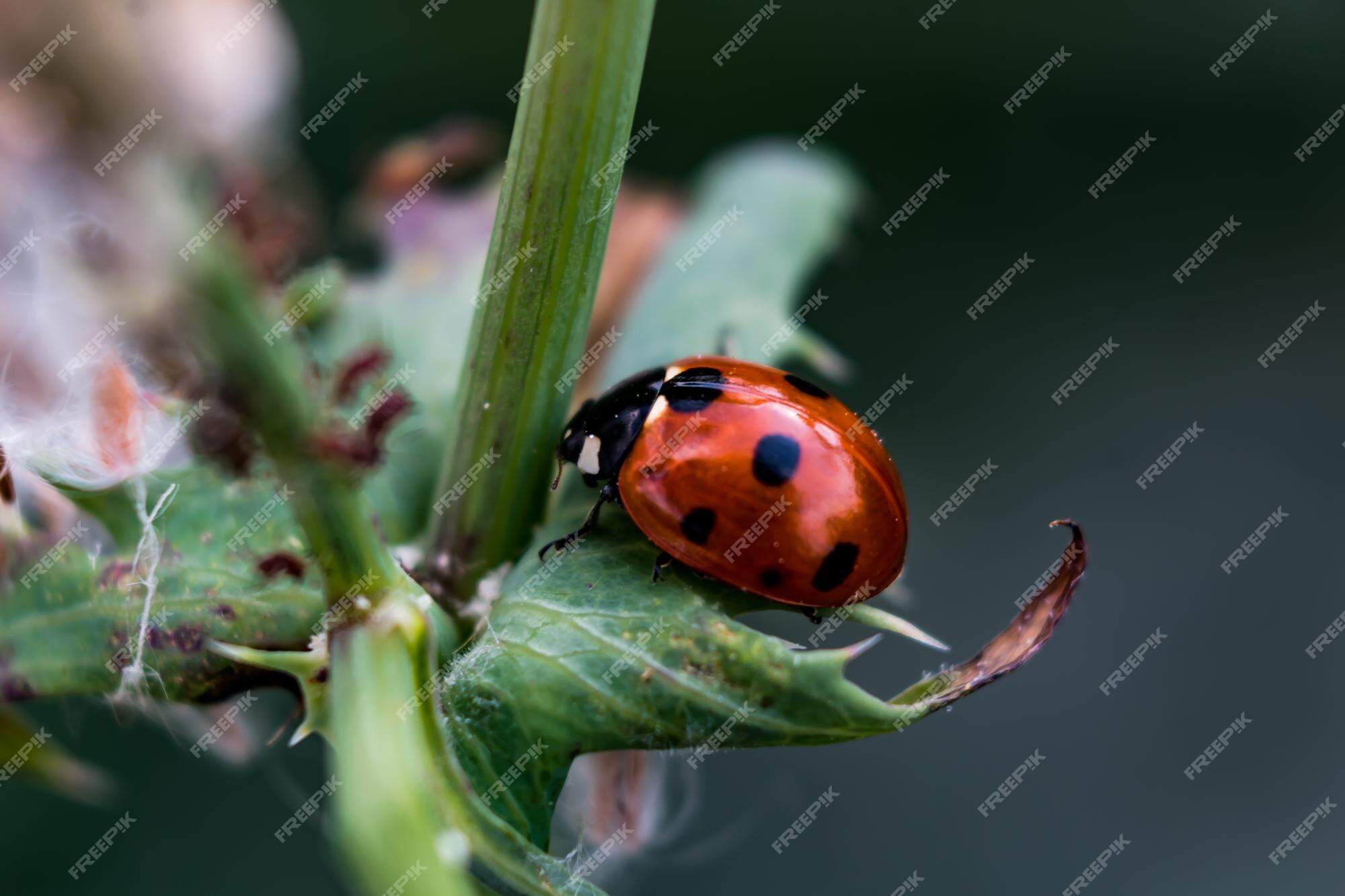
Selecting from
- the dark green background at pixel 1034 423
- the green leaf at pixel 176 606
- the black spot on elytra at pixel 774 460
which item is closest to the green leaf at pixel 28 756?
the green leaf at pixel 176 606

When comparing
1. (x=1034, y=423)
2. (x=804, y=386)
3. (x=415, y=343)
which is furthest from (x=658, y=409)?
(x=1034, y=423)

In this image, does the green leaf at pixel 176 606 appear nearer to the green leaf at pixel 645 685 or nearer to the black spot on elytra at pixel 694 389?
the green leaf at pixel 645 685

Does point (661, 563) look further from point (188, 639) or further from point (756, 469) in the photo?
point (188, 639)

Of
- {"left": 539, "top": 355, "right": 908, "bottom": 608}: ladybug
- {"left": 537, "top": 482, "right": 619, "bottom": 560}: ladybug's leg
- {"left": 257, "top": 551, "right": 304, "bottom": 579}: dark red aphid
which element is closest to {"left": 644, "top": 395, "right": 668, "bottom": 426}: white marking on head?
{"left": 539, "top": 355, "right": 908, "bottom": 608}: ladybug

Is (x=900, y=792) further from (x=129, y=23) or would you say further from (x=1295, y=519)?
(x=129, y=23)

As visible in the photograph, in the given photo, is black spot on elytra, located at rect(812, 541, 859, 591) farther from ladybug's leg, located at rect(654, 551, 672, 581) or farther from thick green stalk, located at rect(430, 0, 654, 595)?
thick green stalk, located at rect(430, 0, 654, 595)

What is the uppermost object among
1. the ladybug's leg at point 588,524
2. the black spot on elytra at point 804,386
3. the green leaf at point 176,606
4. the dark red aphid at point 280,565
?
the black spot on elytra at point 804,386

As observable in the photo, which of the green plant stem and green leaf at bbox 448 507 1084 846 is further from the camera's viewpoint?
green leaf at bbox 448 507 1084 846
